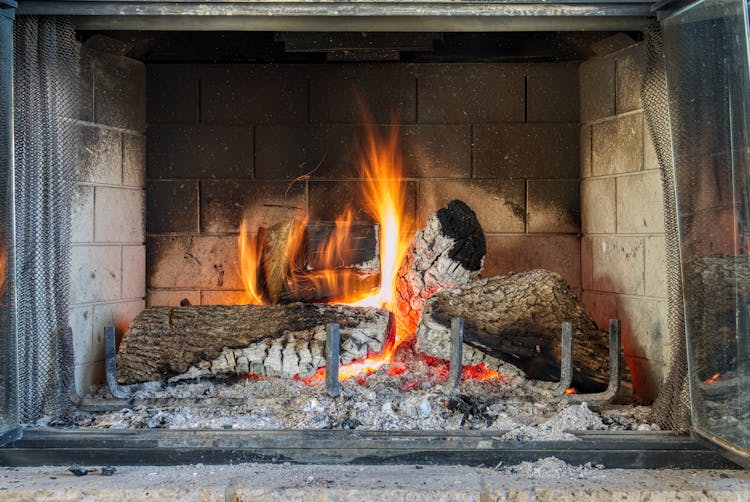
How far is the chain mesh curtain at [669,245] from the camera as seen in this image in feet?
7.24

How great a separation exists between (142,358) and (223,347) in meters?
0.30

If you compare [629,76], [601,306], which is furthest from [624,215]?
[629,76]

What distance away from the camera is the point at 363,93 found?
3.16 m

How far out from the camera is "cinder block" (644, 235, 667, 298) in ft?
8.34

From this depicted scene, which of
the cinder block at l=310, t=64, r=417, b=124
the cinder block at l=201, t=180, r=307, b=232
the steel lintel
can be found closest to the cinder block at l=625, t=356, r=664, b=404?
the steel lintel

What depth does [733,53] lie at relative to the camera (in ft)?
6.46

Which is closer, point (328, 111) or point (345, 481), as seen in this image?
point (345, 481)

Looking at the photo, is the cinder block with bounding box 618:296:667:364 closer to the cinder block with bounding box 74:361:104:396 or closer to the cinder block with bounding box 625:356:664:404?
the cinder block with bounding box 625:356:664:404

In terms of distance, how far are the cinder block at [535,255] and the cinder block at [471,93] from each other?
52 centimetres

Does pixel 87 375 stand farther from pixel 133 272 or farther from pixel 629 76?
pixel 629 76

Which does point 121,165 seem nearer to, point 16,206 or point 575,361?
point 16,206

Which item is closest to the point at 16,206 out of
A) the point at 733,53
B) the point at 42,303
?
the point at 42,303

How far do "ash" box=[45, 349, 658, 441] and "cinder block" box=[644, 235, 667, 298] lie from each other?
1.39ft

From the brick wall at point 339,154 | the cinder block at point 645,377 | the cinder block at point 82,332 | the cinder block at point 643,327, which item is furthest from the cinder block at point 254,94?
the cinder block at point 645,377
